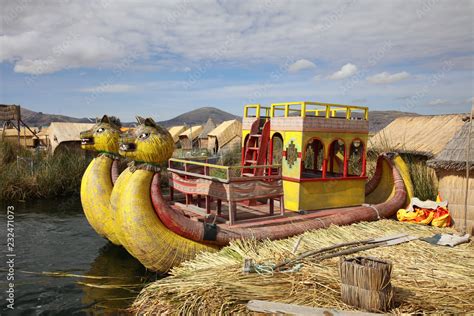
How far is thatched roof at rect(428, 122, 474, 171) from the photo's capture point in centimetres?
840

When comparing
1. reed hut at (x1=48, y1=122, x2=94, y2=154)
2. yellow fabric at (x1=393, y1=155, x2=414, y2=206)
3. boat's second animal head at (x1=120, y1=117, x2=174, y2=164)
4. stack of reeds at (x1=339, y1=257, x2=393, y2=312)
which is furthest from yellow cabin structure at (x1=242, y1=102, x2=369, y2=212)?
reed hut at (x1=48, y1=122, x2=94, y2=154)

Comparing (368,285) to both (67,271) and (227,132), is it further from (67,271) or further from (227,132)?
(227,132)

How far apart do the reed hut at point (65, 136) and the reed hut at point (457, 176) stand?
19051 mm

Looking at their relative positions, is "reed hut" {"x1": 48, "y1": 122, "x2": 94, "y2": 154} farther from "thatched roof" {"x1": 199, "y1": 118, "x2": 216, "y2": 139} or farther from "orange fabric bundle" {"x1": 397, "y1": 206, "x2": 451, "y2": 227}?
"orange fabric bundle" {"x1": 397, "y1": 206, "x2": 451, "y2": 227}

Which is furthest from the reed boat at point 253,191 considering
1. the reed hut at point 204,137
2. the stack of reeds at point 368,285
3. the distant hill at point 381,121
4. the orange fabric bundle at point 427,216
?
the reed hut at point 204,137

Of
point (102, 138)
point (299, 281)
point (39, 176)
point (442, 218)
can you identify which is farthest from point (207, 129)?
point (299, 281)

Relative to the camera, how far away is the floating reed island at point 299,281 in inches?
193

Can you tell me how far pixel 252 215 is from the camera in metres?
9.05

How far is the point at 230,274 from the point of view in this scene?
5.75 metres

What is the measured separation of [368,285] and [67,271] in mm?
6779

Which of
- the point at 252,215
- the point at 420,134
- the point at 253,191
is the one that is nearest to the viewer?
the point at 253,191

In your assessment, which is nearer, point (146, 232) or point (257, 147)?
point (146, 232)

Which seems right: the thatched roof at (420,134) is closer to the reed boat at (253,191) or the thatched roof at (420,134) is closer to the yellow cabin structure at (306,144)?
the reed boat at (253,191)

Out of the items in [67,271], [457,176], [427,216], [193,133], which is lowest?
[67,271]
